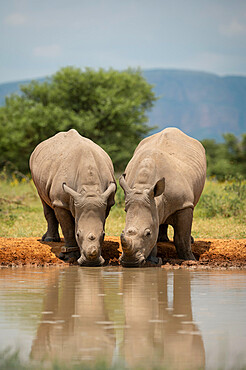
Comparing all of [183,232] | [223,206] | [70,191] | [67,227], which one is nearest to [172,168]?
[183,232]

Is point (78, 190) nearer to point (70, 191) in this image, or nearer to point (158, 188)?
point (70, 191)

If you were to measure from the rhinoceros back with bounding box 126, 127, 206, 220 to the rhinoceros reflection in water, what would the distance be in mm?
1605

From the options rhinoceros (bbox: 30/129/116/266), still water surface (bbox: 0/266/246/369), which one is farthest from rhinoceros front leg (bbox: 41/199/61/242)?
still water surface (bbox: 0/266/246/369)

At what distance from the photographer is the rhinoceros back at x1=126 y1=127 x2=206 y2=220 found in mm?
10016

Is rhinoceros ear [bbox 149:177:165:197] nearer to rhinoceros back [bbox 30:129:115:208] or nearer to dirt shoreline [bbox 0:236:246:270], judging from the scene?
rhinoceros back [bbox 30:129:115:208]

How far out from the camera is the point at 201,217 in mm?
16594

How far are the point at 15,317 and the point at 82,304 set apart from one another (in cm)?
92

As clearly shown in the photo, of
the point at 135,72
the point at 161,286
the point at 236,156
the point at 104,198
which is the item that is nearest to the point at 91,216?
the point at 104,198

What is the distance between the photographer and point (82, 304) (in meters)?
6.83

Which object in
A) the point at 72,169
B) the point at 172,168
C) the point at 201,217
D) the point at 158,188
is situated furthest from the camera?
the point at 201,217

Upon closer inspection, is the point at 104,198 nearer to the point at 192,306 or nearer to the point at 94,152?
the point at 94,152

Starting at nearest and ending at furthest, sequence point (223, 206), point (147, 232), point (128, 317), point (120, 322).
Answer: point (120, 322) → point (128, 317) → point (147, 232) → point (223, 206)

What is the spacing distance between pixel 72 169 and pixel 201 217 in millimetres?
6590

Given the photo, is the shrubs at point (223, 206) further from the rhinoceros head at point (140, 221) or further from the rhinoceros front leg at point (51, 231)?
the rhinoceros head at point (140, 221)
